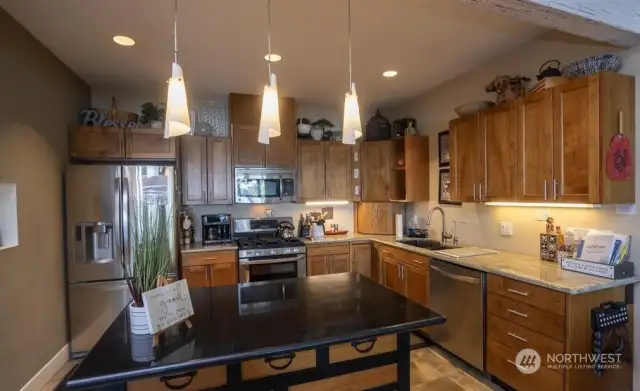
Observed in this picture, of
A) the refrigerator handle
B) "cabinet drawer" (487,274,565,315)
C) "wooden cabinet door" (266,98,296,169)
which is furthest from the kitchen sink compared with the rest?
the refrigerator handle

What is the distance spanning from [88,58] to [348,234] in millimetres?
3350

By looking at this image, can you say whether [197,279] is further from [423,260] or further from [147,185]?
[423,260]

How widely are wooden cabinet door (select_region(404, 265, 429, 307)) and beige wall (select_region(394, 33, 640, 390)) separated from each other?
66 centimetres

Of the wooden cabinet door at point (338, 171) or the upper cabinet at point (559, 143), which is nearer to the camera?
the upper cabinet at point (559, 143)

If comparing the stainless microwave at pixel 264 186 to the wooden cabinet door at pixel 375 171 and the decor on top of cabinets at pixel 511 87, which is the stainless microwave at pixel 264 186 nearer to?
the wooden cabinet door at pixel 375 171

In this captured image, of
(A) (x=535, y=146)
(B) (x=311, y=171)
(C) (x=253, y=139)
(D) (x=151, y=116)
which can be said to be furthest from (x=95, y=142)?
(A) (x=535, y=146)

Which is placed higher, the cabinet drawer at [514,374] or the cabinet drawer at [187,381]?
the cabinet drawer at [187,381]

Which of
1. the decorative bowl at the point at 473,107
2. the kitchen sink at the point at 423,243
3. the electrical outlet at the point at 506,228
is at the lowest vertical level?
the kitchen sink at the point at 423,243

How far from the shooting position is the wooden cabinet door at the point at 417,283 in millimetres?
3346

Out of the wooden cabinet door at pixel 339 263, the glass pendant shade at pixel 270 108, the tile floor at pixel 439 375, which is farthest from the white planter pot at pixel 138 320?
the wooden cabinet door at pixel 339 263

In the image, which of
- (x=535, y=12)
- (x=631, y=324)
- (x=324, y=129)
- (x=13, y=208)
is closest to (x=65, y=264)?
(x=13, y=208)

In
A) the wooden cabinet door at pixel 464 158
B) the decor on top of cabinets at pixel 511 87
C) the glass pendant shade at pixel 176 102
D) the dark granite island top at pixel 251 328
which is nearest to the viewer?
the dark granite island top at pixel 251 328

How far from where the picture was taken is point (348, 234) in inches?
183

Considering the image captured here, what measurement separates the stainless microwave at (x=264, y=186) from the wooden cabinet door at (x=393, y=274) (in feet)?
4.37
